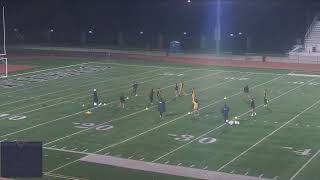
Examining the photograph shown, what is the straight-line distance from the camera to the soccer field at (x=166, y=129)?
17.9 metres

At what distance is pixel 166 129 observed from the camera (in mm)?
23266

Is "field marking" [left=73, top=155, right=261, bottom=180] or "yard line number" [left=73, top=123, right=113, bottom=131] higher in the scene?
"yard line number" [left=73, top=123, right=113, bottom=131]

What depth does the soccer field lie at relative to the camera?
58.7 ft

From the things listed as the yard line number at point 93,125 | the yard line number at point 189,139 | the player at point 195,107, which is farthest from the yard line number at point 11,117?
the player at point 195,107

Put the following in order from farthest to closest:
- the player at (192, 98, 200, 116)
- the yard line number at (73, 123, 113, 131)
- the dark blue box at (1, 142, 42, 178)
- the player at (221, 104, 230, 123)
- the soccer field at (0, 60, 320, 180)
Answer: the player at (192, 98, 200, 116)
the player at (221, 104, 230, 123)
the yard line number at (73, 123, 113, 131)
the soccer field at (0, 60, 320, 180)
the dark blue box at (1, 142, 42, 178)

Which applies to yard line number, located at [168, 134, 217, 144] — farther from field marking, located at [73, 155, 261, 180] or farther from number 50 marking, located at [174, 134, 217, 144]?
field marking, located at [73, 155, 261, 180]

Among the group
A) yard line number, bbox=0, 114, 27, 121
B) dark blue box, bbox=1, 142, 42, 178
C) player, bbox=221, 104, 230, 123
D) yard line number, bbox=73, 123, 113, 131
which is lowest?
yard line number, bbox=73, 123, 113, 131

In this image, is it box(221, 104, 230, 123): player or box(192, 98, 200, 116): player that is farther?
box(192, 98, 200, 116): player

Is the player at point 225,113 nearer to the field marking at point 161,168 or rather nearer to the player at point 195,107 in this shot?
the player at point 195,107

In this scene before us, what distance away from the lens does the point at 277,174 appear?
1723cm

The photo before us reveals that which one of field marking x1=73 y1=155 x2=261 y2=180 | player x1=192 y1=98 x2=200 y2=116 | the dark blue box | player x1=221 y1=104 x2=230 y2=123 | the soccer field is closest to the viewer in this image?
the dark blue box

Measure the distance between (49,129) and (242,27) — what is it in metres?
40.9

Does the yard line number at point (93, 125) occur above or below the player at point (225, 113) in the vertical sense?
below

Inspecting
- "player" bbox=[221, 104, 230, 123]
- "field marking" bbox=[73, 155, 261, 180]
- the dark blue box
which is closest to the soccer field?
"field marking" bbox=[73, 155, 261, 180]
